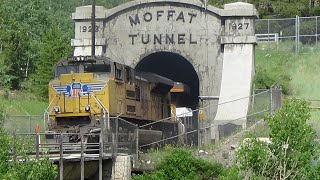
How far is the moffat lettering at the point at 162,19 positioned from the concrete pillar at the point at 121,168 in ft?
43.0

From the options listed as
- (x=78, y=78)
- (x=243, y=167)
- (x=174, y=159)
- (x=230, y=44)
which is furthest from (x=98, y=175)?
(x=230, y=44)

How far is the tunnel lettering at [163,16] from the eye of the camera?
4056 cm

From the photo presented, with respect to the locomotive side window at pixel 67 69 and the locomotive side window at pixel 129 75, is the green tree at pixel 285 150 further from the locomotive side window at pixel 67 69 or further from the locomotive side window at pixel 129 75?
the locomotive side window at pixel 129 75

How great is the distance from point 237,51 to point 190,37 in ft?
8.44

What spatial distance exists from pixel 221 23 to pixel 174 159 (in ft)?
45.0

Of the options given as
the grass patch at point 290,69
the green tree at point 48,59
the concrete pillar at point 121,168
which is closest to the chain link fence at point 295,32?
the grass patch at point 290,69

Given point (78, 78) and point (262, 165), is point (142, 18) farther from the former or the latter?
point (262, 165)

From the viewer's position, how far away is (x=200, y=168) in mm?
28703

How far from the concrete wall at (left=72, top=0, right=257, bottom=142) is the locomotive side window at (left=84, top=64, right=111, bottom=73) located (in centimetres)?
816

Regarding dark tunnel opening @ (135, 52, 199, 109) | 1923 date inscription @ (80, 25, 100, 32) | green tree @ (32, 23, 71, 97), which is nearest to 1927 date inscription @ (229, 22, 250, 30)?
dark tunnel opening @ (135, 52, 199, 109)

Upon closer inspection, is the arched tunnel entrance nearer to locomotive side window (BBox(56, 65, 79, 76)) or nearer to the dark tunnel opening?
the dark tunnel opening


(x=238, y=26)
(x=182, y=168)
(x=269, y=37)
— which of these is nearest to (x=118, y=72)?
(x=182, y=168)

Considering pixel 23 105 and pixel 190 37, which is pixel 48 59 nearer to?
pixel 23 105

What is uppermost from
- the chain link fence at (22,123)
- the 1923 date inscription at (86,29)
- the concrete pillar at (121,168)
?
the 1923 date inscription at (86,29)
